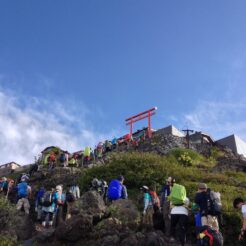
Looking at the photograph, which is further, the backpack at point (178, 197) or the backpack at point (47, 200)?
the backpack at point (47, 200)

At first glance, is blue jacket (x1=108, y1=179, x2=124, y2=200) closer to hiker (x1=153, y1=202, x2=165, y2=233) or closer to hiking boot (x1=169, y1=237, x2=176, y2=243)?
hiker (x1=153, y1=202, x2=165, y2=233)

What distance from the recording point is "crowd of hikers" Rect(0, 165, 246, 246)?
11.0 m

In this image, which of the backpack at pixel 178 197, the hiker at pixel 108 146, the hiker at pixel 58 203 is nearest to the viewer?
the backpack at pixel 178 197

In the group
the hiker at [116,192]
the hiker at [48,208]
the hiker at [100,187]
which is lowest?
the hiker at [48,208]

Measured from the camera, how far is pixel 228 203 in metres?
16.2

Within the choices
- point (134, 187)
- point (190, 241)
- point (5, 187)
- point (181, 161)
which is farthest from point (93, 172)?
point (190, 241)

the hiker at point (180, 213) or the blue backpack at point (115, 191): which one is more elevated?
the blue backpack at point (115, 191)

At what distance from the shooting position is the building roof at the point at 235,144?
3688 centimetres

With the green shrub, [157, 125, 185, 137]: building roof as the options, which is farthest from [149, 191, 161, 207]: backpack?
[157, 125, 185, 137]: building roof

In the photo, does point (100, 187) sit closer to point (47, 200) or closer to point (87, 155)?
point (47, 200)

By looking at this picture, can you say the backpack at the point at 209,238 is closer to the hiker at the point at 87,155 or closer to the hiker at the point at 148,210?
the hiker at the point at 148,210

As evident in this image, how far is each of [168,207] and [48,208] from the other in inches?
216

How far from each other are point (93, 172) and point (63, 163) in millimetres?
8090

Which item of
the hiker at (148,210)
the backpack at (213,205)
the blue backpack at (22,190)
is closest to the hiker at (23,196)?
the blue backpack at (22,190)
